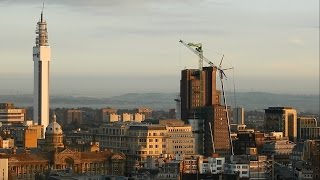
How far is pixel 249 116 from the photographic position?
12581 cm

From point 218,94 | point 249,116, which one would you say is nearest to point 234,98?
point 249,116

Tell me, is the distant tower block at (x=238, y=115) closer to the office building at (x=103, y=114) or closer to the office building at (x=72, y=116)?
the office building at (x=103, y=114)

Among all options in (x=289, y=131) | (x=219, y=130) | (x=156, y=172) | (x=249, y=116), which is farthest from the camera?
(x=249, y=116)

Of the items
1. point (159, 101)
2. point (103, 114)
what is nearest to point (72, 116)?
point (103, 114)

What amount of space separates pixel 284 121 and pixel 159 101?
56129 millimetres

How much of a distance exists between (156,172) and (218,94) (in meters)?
25.0

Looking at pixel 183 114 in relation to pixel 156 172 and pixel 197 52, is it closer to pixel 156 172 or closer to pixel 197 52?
pixel 197 52

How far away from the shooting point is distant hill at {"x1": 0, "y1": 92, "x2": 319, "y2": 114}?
9375 cm

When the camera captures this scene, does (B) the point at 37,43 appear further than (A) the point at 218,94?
Yes

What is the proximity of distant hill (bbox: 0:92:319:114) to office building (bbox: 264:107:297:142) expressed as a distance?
1327 mm

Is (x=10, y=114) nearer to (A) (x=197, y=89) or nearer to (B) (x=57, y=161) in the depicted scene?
(A) (x=197, y=89)

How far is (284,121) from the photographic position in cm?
8544

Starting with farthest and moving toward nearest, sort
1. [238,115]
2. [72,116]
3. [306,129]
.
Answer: [72,116], [238,115], [306,129]

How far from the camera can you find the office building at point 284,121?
84.9 meters
